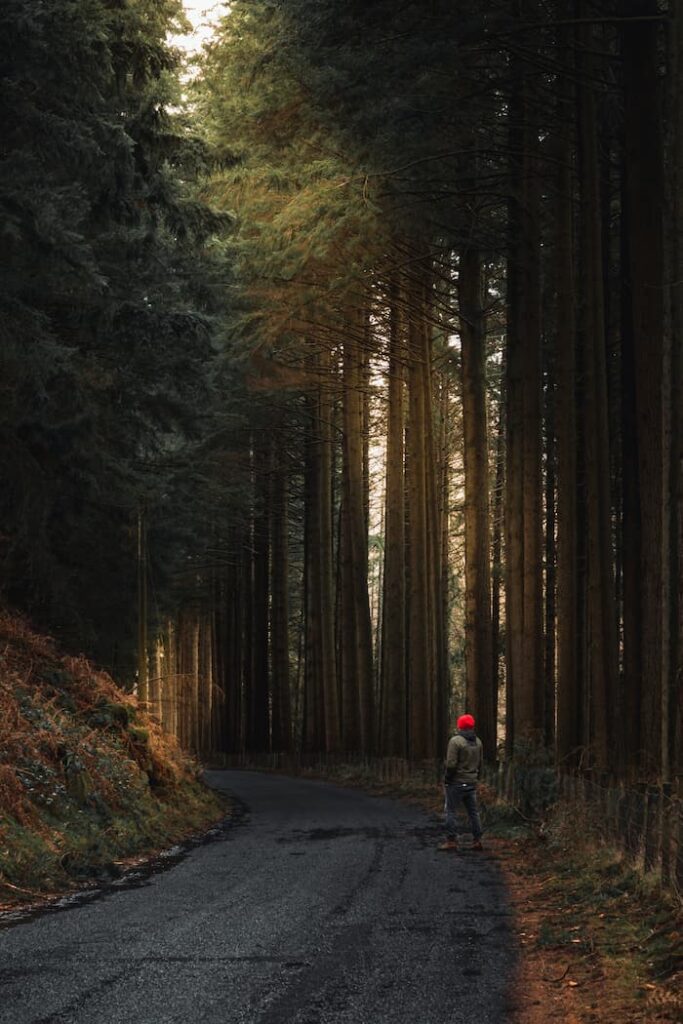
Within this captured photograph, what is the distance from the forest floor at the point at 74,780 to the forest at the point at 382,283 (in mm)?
1514

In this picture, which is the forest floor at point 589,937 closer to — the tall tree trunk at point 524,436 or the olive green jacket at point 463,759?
the olive green jacket at point 463,759

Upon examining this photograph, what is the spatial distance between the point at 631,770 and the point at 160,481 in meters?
9.93

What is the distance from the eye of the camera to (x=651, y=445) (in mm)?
12875

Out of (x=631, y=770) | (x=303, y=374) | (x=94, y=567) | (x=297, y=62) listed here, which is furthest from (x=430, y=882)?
(x=303, y=374)

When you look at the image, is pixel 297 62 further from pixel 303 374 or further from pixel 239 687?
pixel 239 687

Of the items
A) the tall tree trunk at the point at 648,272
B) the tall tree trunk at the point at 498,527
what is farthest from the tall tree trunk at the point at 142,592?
the tall tree trunk at the point at 498,527

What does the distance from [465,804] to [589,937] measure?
628cm

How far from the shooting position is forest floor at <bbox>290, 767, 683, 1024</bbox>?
21.5ft

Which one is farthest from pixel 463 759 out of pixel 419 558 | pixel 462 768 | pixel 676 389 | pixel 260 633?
pixel 260 633

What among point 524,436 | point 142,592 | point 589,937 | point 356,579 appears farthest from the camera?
point 356,579

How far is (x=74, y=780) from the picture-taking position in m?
13.7

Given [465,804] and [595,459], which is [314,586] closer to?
[465,804]

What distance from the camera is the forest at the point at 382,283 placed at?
12.5 metres

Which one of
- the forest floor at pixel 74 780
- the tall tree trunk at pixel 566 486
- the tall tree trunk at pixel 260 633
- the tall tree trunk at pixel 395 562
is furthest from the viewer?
the tall tree trunk at pixel 260 633
